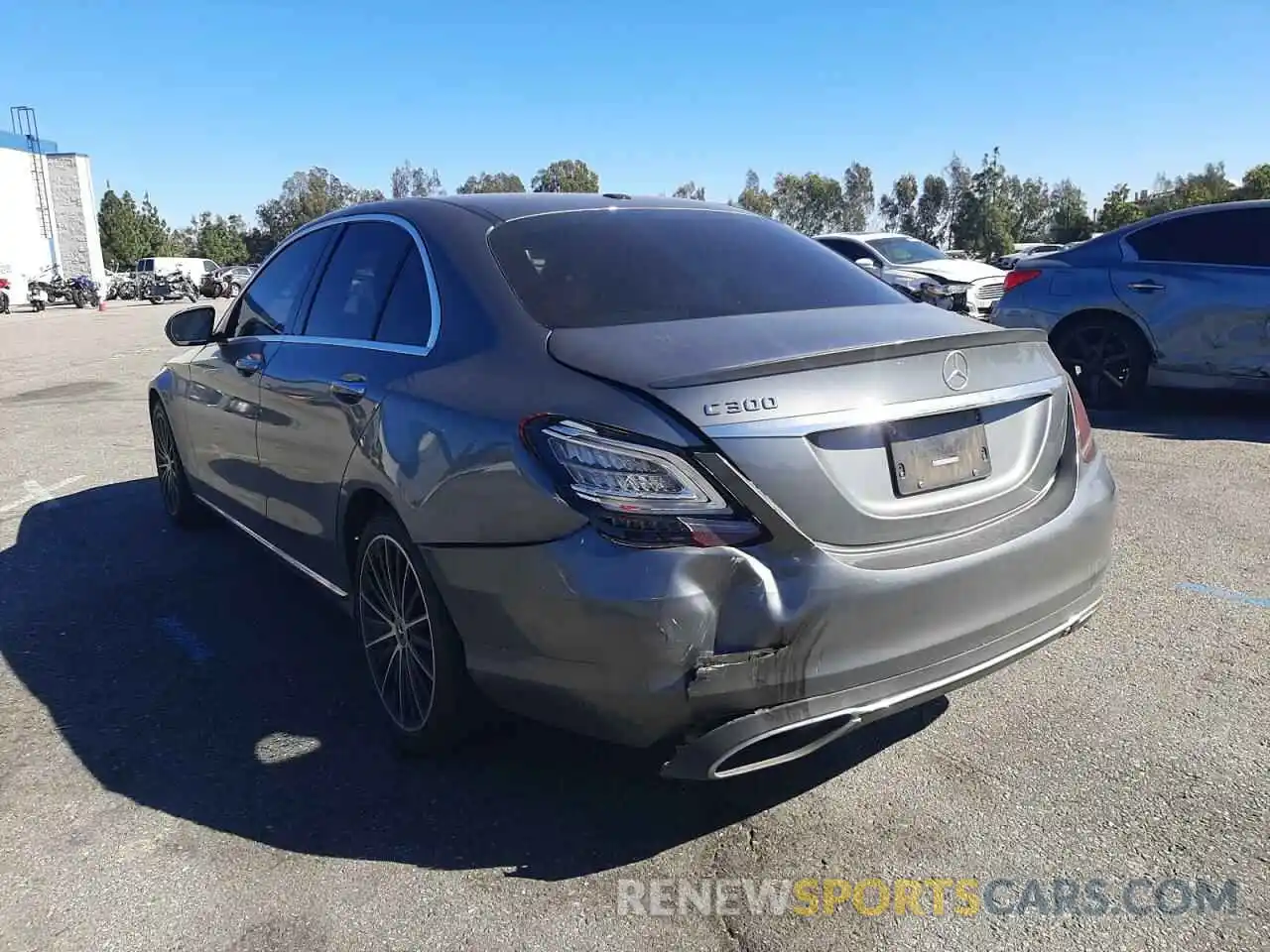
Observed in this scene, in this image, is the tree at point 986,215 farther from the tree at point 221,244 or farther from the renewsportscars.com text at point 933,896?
the renewsportscars.com text at point 933,896

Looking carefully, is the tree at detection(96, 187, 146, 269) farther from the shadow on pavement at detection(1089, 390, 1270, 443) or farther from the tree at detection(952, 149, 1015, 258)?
the shadow on pavement at detection(1089, 390, 1270, 443)

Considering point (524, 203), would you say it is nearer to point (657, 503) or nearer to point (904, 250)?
point (657, 503)

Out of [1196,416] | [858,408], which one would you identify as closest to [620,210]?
[858,408]

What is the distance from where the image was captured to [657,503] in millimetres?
2277

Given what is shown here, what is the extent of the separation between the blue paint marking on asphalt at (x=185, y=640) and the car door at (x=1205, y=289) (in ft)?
23.0

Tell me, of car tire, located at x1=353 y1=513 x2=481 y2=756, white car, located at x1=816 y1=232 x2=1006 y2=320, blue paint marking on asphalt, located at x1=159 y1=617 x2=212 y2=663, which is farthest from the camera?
white car, located at x1=816 y1=232 x2=1006 y2=320

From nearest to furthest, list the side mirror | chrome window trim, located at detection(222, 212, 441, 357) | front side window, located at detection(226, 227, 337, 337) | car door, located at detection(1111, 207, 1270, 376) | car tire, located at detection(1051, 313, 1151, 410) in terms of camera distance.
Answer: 1. chrome window trim, located at detection(222, 212, 441, 357)
2. front side window, located at detection(226, 227, 337, 337)
3. the side mirror
4. car door, located at detection(1111, 207, 1270, 376)
5. car tire, located at detection(1051, 313, 1151, 410)

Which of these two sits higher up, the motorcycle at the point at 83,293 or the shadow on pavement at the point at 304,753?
the motorcycle at the point at 83,293

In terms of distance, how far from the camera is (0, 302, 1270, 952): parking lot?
7.74 feet

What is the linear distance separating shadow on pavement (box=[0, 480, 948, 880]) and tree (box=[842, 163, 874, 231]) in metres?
99.9

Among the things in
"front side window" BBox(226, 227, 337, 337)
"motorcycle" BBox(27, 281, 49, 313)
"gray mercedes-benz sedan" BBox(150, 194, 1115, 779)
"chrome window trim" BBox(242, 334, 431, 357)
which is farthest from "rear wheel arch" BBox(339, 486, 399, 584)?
"motorcycle" BBox(27, 281, 49, 313)

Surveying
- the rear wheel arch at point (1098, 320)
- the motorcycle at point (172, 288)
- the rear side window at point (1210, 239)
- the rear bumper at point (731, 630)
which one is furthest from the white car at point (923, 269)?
the motorcycle at point (172, 288)

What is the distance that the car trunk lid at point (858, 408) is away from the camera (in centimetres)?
233

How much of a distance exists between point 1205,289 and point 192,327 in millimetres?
6934
